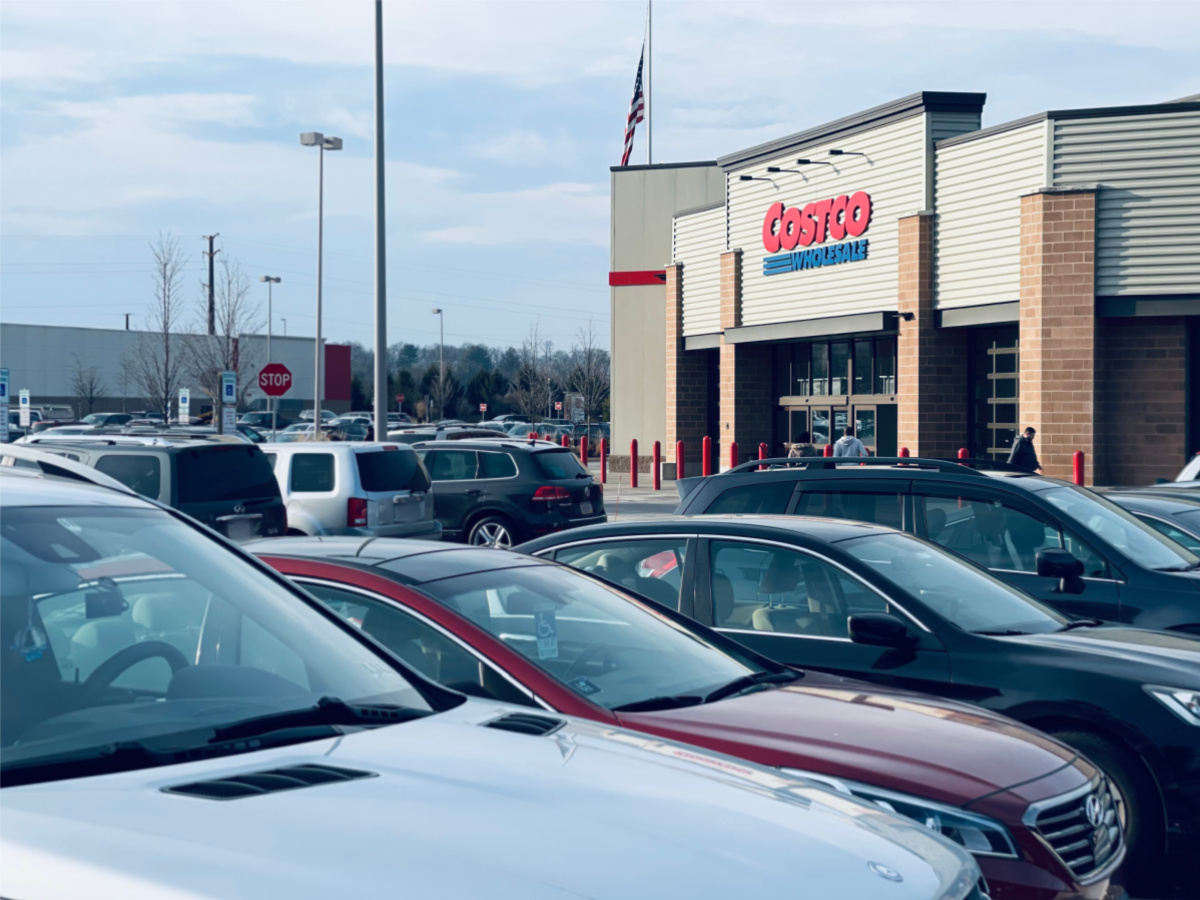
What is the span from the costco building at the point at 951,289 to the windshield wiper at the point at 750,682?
17886mm

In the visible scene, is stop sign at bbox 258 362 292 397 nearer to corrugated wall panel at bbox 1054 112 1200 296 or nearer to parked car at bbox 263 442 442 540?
parked car at bbox 263 442 442 540

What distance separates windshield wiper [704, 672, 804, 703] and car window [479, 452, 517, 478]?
38.0ft

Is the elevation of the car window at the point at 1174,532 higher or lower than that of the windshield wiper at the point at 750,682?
higher

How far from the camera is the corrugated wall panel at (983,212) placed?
869 inches

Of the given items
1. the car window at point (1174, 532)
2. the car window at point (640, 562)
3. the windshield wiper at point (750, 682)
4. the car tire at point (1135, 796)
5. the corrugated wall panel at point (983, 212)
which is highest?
the corrugated wall panel at point (983, 212)

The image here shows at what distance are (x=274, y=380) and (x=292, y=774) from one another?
25505 millimetres

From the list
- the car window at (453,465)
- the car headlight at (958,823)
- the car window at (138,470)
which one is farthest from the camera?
the car window at (453,465)

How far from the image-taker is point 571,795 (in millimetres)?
2410

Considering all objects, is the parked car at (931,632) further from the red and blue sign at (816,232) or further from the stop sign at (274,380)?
the stop sign at (274,380)

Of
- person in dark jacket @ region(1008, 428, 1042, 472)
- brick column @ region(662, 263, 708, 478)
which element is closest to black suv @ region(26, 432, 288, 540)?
person in dark jacket @ region(1008, 428, 1042, 472)

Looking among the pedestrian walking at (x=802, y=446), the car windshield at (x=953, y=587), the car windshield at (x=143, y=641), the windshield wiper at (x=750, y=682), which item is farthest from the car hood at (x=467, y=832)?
the pedestrian walking at (x=802, y=446)

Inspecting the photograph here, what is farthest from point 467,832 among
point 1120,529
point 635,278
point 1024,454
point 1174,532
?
point 635,278

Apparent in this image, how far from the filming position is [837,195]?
87.9 ft

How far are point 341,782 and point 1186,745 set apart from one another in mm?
4190
